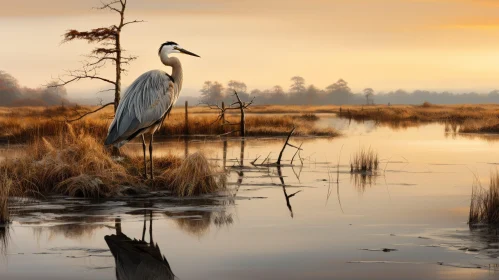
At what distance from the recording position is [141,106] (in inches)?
562

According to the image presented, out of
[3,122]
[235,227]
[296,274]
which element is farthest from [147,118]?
[3,122]

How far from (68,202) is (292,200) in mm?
3653

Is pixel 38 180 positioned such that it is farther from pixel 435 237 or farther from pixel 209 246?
pixel 435 237

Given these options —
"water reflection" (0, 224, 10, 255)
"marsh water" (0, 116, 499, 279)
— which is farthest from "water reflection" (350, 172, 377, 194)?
"water reflection" (0, 224, 10, 255)

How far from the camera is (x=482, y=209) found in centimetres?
1084

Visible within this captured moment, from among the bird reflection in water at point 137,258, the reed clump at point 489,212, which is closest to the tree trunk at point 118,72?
the bird reflection in water at point 137,258

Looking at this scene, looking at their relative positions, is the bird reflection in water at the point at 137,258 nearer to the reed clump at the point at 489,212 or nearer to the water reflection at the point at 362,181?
the reed clump at the point at 489,212

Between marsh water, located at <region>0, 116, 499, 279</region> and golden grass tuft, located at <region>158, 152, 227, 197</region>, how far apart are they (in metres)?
0.38

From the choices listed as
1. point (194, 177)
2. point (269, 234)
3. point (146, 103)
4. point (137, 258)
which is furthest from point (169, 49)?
point (137, 258)

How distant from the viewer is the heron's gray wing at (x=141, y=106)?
46.1ft

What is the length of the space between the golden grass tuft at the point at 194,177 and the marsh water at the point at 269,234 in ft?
1.25

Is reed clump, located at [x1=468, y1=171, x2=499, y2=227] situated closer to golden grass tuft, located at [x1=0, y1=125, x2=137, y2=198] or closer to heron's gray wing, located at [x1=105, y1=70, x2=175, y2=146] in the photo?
golden grass tuft, located at [x1=0, y1=125, x2=137, y2=198]

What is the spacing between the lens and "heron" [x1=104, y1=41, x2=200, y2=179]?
14062 mm

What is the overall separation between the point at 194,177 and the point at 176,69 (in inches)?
95.9
